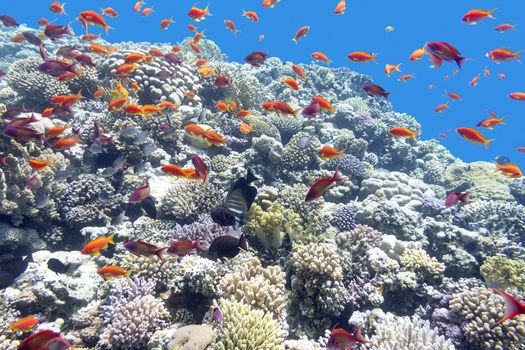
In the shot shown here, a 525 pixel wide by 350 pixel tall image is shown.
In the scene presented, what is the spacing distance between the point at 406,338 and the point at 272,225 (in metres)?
2.77

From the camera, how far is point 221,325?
3824mm

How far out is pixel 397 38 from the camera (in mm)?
121562

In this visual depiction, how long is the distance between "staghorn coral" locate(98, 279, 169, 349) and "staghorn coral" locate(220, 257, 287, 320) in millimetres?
1008

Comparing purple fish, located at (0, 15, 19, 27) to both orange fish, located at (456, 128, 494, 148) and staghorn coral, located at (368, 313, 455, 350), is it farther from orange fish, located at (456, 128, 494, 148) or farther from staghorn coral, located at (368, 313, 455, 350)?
orange fish, located at (456, 128, 494, 148)

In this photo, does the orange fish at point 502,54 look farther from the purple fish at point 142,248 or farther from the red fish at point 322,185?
the purple fish at point 142,248

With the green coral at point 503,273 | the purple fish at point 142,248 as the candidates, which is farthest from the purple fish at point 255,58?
the green coral at point 503,273

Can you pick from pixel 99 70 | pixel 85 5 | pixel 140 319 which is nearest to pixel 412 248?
pixel 140 319

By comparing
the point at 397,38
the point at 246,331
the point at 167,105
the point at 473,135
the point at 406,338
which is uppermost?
the point at 397,38

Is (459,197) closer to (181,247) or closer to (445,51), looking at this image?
(445,51)

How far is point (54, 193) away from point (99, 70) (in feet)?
18.8

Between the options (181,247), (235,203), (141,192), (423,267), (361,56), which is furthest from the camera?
(361,56)

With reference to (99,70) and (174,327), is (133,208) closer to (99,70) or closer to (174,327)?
(174,327)

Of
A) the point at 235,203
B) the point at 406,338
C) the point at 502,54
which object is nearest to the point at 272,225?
the point at 235,203

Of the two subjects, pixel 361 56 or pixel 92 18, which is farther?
pixel 92 18
